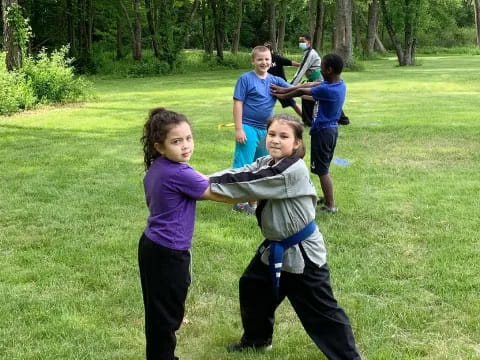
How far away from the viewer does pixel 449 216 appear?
5809 mm

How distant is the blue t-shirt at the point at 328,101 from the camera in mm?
5598

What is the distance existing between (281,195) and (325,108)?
10.2 feet

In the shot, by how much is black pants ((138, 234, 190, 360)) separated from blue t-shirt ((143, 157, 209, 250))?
53 mm

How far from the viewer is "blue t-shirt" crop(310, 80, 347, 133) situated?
18.4 ft

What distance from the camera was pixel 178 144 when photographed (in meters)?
2.72

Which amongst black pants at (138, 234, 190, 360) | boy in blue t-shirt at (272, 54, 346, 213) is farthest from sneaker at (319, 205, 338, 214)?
black pants at (138, 234, 190, 360)

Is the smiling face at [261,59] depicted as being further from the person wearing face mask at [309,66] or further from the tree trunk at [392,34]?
the tree trunk at [392,34]

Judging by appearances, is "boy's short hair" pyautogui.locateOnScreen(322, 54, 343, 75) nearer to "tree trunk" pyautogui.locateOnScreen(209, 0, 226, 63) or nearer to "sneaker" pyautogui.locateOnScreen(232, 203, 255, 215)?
"sneaker" pyautogui.locateOnScreen(232, 203, 255, 215)

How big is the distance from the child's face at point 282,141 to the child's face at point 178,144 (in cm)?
45

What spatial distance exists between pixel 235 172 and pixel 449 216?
12.2ft

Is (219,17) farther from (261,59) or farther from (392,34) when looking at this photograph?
(261,59)

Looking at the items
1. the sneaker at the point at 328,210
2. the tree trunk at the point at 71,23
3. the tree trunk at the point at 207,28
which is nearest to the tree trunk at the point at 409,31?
the tree trunk at the point at 207,28

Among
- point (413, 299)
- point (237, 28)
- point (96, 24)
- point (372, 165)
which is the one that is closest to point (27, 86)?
point (372, 165)

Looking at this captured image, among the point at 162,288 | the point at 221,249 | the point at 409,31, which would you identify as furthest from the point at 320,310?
the point at 409,31
